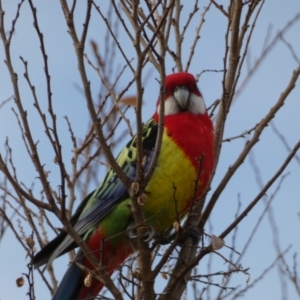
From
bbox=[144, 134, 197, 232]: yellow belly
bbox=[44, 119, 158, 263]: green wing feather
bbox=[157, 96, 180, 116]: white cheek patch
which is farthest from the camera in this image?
bbox=[157, 96, 180, 116]: white cheek patch

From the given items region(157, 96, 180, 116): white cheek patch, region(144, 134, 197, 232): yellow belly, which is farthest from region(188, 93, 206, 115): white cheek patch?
region(144, 134, 197, 232): yellow belly

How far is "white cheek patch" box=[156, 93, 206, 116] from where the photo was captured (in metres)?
4.63

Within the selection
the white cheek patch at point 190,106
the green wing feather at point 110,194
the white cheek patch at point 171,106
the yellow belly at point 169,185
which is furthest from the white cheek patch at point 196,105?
the yellow belly at point 169,185

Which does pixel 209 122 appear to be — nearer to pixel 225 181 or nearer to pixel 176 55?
pixel 176 55

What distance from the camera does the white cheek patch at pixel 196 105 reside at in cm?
466

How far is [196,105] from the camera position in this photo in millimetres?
4703

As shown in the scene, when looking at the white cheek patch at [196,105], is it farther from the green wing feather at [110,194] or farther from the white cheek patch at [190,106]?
the green wing feather at [110,194]

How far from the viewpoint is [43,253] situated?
4.04 meters

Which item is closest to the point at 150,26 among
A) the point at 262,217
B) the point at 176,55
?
the point at 176,55

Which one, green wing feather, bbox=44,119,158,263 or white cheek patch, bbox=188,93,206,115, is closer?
green wing feather, bbox=44,119,158,263

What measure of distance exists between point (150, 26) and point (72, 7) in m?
1.76

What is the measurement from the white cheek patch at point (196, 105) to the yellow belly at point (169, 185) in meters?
0.61

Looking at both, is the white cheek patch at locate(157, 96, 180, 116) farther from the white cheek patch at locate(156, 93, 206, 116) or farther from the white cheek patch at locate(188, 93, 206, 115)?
the white cheek patch at locate(188, 93, 206, 115)

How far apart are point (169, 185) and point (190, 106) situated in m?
0.84
